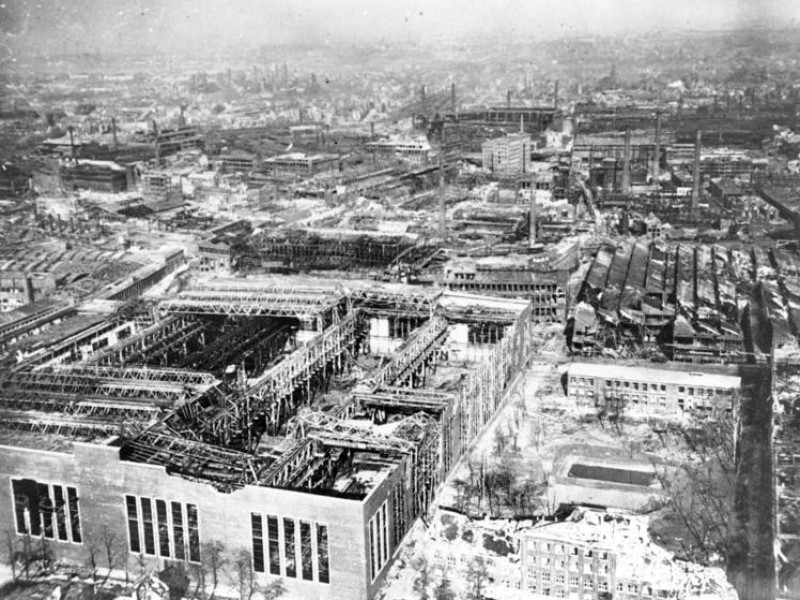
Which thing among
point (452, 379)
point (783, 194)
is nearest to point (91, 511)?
point (452, 379)

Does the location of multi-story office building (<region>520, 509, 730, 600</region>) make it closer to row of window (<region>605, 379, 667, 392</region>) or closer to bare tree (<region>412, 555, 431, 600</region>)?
bare tree (<region>412, 555, 431, 600</region>)

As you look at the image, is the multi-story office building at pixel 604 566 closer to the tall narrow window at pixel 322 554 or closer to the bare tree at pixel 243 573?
the tall narrow window at pixel 322 554

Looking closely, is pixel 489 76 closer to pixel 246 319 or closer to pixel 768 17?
pixel 768 17

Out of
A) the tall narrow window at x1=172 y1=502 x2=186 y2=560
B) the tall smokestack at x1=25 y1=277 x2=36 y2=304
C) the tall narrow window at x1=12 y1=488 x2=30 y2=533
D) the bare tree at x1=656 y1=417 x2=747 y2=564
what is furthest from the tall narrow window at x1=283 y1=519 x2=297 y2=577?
the tall smokestack at x1=25 y1=277 x2=36 y2=304

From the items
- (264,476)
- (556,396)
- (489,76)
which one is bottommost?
(556,396)

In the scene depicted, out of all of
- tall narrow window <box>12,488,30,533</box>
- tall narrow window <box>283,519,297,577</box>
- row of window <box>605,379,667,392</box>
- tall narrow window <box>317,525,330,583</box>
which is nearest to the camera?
tall narrow window <box>317,525,330,583</box>

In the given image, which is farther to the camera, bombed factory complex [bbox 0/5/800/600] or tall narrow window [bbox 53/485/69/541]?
tall narrow window [bbox 53/485/69/541]
